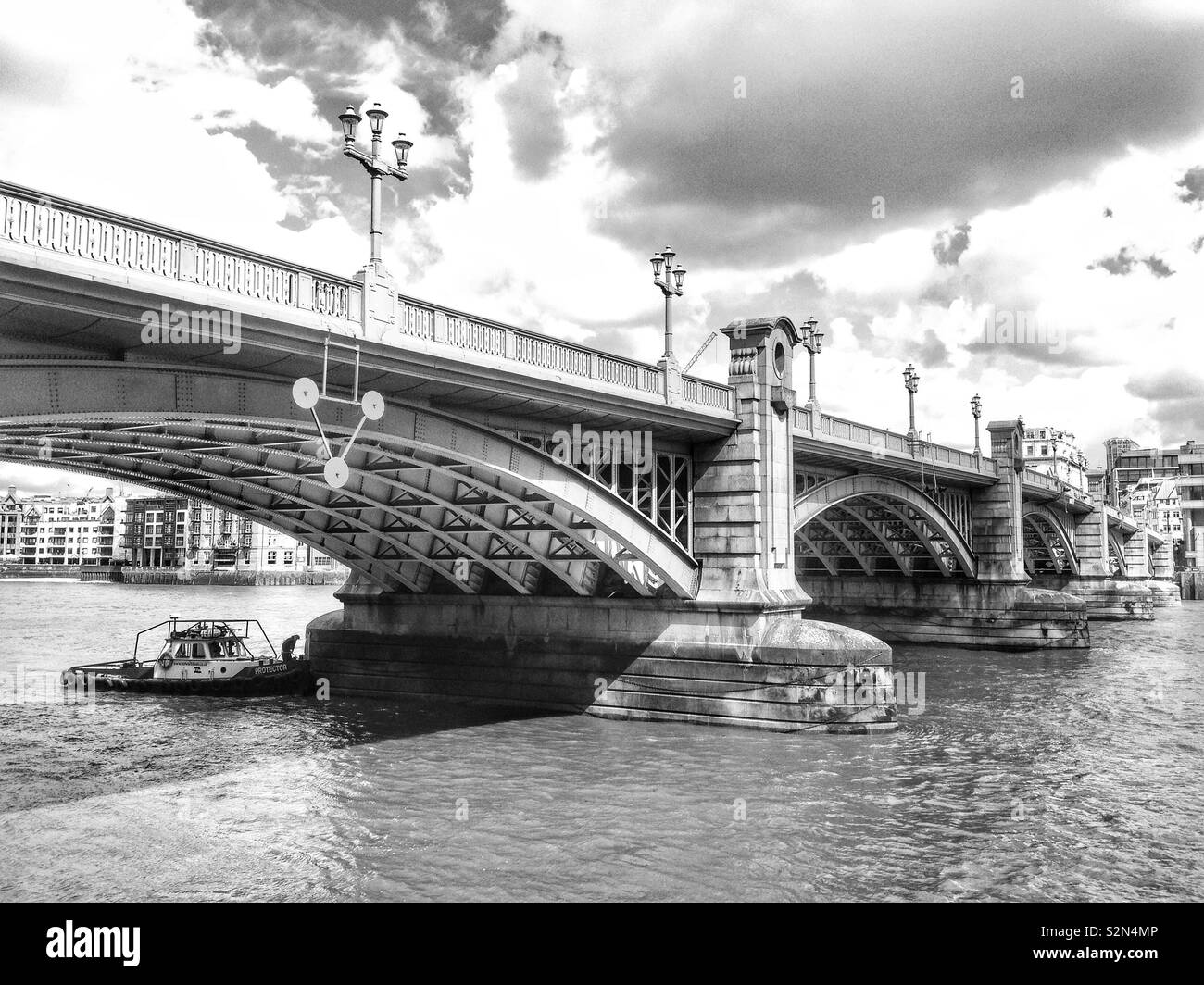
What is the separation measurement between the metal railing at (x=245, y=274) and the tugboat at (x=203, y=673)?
51.7 feet

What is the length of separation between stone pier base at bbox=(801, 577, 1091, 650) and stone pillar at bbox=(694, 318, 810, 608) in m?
23.7

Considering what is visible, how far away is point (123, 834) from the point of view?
15.8 m

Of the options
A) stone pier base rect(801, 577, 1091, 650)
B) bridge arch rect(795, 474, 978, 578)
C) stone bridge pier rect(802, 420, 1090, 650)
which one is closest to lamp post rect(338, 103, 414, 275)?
bridge arch rect(795, 474, 978, 578)

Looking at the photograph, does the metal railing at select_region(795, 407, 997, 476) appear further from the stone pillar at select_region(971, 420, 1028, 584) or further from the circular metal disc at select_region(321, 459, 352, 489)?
the circular metal disc at select_region(321, 459, 352, 489)

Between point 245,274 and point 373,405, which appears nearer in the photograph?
point 245,274

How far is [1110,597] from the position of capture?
67062mm

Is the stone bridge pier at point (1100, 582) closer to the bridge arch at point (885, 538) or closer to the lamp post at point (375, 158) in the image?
the bridge arch at point (885, 538)

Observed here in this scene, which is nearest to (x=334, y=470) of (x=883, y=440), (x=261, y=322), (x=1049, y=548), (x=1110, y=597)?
(x=261, y=322)

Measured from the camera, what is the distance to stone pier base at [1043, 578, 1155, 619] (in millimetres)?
65938

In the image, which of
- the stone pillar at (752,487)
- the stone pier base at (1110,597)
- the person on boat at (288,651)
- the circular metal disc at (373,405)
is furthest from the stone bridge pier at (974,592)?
the circular metal disc at (373,405)

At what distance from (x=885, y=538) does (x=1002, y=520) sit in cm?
704

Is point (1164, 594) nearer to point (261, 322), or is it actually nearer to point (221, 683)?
point (221, 683)

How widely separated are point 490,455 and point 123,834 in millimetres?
9231
